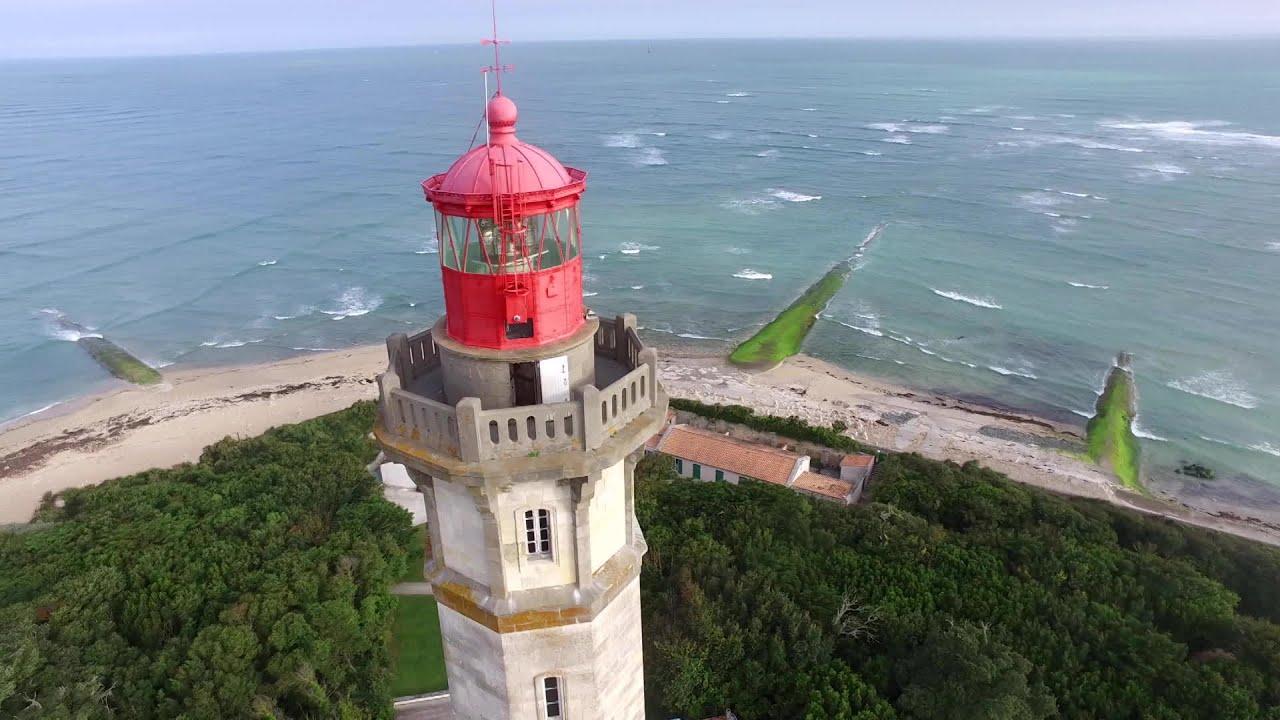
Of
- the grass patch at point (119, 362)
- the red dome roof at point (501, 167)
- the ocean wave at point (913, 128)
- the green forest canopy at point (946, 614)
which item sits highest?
the red dome roof at point (501, 167)


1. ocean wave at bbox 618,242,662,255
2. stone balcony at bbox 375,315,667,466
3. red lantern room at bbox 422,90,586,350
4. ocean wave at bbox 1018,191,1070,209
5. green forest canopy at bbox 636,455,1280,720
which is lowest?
ocean wave at bbox 618,242,662,255

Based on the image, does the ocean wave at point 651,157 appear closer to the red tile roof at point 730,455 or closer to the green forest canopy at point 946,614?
the red tile roof at point 730,455

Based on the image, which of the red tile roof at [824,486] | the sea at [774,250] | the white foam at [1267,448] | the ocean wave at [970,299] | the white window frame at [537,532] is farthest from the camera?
the ocean wave at [970,299]

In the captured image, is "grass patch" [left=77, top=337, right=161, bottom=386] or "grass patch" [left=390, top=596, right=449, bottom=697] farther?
"grass patch" [left=77, top=337, right=161, bottom=386]

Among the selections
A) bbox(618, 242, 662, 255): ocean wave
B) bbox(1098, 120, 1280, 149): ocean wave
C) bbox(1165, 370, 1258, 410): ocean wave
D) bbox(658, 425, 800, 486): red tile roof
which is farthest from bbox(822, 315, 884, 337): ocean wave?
bbox(1098, 120, 1280, 149): ocean wave

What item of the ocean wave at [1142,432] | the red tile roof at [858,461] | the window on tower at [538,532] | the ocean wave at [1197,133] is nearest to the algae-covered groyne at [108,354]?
the red tile roof at [858,461]

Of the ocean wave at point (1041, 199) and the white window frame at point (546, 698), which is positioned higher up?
the white window frame at point (546, 698)

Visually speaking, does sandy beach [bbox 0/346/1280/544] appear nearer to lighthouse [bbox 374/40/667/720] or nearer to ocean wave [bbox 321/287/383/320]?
ocean wave [bbox 321/287/383/320]
